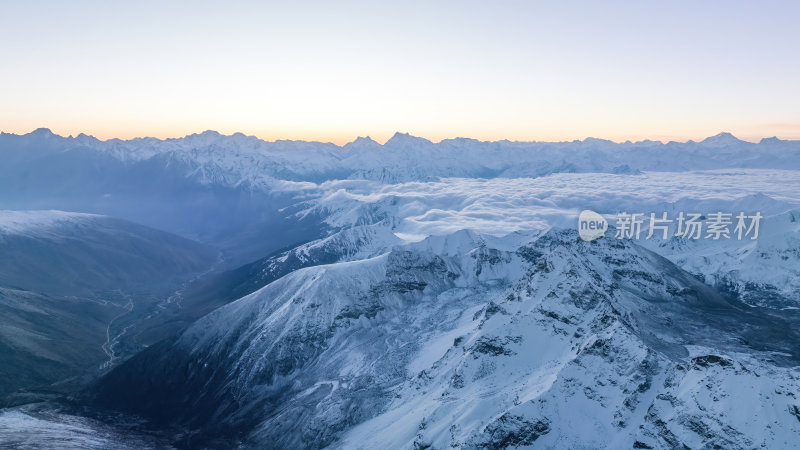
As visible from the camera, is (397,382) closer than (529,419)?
No

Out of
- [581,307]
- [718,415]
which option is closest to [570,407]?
[718,415]

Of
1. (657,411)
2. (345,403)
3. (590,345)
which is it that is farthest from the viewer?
(345,403)

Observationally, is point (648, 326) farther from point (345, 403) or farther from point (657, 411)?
point (345, 403)

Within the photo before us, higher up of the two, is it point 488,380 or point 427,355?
point 488,380

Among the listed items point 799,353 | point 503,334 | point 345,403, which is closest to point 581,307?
point 503,334

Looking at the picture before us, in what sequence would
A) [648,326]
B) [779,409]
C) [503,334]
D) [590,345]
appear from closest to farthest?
[779,409], [590,345], [503,334], [648,326]

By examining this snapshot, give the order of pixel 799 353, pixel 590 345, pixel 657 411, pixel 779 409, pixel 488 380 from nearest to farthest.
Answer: pixel 779 409 → pixel 657 411 → pixel 590 345 → pixel 488 380 → pixel 799 353

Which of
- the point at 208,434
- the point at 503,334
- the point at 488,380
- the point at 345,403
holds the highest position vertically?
the point at 503,334

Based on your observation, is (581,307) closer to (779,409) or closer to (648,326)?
(648,326)

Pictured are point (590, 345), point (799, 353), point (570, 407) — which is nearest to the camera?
point (570, 407)
